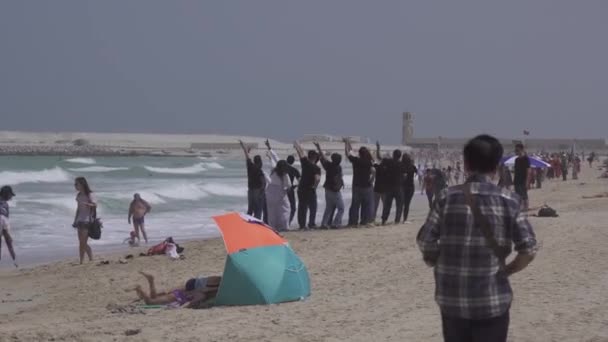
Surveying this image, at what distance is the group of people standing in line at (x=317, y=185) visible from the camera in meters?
15.0

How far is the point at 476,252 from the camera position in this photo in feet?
12.6

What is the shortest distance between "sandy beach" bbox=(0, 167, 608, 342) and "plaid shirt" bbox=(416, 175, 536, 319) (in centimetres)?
286

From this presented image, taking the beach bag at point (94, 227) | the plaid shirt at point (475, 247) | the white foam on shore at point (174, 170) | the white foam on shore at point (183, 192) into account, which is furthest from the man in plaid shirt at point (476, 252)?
the white foam on shore at point (174, 170)

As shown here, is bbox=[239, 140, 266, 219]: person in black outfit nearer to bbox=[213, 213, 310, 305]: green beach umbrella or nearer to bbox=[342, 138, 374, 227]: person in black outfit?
bbox=[342, 138, 374, 227]: person in black outfit

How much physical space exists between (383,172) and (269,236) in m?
7.32

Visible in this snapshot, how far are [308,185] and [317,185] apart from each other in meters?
0.32

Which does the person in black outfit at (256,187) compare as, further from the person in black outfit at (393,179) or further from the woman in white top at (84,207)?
the woman in white top at (84,207)

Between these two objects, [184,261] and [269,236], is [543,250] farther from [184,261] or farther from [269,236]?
[184,261]

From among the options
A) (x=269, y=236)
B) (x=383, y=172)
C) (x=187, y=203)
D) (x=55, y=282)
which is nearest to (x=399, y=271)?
(x=269, y=236)

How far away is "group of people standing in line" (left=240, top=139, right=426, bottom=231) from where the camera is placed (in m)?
15.0

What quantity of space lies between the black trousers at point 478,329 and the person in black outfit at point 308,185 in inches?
427

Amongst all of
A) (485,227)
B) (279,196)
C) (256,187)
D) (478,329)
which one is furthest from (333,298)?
(256,187)

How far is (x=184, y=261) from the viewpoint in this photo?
40.5ft

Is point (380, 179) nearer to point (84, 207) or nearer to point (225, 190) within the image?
point (84, 207)
